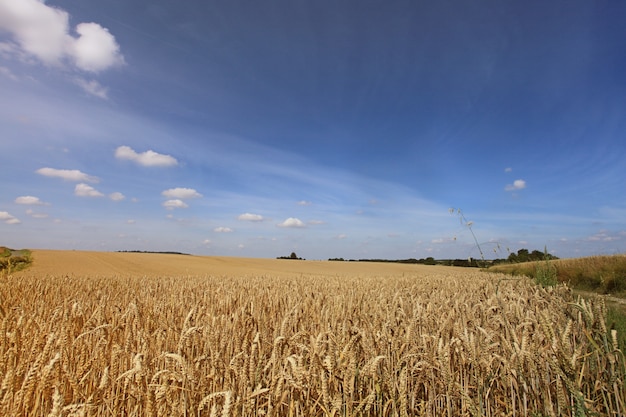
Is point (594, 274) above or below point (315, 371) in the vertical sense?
above

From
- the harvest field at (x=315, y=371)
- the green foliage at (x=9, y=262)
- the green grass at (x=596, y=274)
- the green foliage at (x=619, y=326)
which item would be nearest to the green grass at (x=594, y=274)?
the green grass at (x=596, y=274)

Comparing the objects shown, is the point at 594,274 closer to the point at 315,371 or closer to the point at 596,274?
the point at 596,274

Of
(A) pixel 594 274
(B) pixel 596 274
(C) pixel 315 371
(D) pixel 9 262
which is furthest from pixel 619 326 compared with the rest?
(D) pixel 9 262

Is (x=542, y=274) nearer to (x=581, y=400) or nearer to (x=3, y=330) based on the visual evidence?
(x=581, y=400)

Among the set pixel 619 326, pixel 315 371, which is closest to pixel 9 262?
pixel 315 371

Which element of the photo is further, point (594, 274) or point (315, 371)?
point (594, 274)

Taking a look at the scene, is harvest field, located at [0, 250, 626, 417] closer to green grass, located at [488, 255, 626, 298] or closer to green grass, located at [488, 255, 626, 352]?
green grass, located at [488, 255, 626, 352]

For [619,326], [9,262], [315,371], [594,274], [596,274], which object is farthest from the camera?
[594,274]

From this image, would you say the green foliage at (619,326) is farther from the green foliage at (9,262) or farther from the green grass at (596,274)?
the green foliage at (9,262)

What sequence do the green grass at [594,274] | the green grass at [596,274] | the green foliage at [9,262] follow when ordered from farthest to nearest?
the green grass at [596,274] → the green foliage at [9,262] → the green grass at [594,274]

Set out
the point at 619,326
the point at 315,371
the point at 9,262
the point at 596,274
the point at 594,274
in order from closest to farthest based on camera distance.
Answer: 1. the point at 315,371
2. the point at 619,326
3. the point at 9,262
4. the point at 596,274
5. the point at 594,274

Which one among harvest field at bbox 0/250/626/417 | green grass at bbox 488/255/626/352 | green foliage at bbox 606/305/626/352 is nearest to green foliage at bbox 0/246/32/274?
harvest field at bbox 0/250/626/417

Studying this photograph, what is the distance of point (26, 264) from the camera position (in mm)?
22203

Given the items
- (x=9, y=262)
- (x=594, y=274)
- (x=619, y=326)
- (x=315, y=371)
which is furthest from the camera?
(x=594, y=274)
